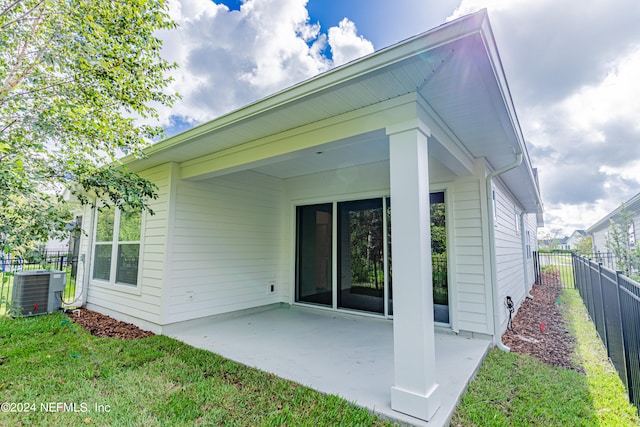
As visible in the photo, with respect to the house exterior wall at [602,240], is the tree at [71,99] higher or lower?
higher

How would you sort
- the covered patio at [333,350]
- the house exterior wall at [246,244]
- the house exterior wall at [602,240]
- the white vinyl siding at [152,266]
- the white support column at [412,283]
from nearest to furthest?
1. the white support column at [412,283]
2. the covered patio at [333,350]
3. the house exterior wall at [246,244]
4. the white vinyl siding at [152,266]
5. the house exterior wall at [602,240]

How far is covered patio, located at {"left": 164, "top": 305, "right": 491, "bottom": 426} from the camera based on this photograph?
8.62 ft

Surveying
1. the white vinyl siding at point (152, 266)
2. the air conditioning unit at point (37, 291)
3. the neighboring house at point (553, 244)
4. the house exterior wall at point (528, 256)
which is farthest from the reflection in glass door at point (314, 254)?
the neighboring house at point (553, 244)

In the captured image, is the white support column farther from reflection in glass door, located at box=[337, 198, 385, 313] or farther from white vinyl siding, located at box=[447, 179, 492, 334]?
reflection in glass door, located at box=[337, 198, 385, 313]

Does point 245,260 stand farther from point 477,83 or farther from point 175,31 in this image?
point 477,83

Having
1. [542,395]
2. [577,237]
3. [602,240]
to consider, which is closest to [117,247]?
[542,395]

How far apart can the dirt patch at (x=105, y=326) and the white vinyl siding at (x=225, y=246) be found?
0.61 m

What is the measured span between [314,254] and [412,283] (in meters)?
3.66

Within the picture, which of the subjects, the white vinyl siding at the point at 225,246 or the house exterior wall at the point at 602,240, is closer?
the white vinyl siding at the point at 225,246

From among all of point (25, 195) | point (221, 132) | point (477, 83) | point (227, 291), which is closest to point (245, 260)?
point (227, 291)

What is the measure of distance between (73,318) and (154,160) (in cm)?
341

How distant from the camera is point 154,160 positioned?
469 centimetres

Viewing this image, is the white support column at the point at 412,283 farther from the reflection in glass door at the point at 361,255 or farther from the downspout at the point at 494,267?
the reflection in glass door at the point at 361,255

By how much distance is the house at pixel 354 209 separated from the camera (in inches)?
90.5
